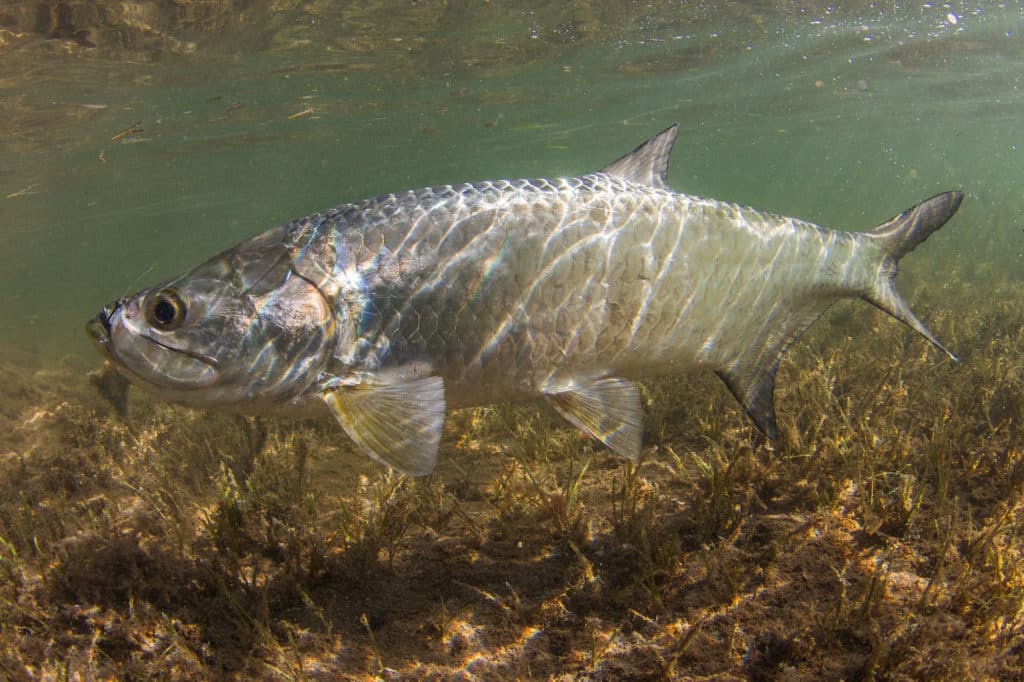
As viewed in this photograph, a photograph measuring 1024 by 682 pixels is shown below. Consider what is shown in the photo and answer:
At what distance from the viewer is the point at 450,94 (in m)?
21.0

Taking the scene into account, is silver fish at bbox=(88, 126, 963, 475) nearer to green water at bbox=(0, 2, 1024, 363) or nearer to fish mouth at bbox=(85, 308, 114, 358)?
fish mouth at bbox=(85, 308, 114, 358)

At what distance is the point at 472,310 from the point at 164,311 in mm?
1470

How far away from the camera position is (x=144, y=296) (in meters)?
2.74

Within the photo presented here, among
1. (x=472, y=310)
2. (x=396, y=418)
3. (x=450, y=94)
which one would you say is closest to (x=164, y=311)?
(x=396, y=418)

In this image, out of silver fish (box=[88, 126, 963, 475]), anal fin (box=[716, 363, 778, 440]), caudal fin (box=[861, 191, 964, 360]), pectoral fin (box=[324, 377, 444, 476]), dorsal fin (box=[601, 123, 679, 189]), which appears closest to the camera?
pectoral fin (box=[324, 377, 444, 476])

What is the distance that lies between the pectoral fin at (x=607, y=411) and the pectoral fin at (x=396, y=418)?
71 cm

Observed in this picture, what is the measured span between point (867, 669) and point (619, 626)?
0.99 m

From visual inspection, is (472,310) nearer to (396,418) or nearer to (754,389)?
(396,418)

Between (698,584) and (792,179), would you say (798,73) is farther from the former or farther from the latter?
(792,179)

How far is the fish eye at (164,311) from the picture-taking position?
106 inches

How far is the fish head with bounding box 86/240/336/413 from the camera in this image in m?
2.66

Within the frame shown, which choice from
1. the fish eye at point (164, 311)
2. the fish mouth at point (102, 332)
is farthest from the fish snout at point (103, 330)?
the fish eye at point (164, 311)

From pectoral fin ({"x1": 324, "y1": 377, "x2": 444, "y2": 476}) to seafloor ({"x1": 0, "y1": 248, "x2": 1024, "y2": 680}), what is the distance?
0.80m

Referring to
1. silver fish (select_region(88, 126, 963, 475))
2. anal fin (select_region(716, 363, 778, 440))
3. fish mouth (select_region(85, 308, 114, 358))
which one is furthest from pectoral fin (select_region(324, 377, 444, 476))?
anal fin (select_region(716, 363, 778, 440))
